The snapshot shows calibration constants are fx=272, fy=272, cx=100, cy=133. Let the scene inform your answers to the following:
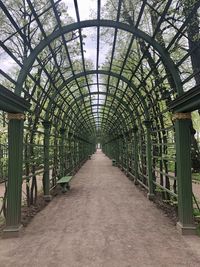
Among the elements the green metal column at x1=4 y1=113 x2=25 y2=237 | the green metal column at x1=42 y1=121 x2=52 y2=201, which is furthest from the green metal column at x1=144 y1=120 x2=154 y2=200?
the green metal column at x1=4 y1=113 x2=25 y2=237

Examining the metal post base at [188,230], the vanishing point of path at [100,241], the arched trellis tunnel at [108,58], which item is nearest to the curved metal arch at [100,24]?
the arched trellis tunnel at [108,58]

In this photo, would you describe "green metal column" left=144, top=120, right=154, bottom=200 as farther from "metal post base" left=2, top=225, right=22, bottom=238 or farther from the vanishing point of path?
"metal post base" left=2, top=225, right=22, bottom=238

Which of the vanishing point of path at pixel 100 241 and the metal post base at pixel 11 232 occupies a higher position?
the metal post base at pixel 11 232

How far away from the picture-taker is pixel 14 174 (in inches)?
202

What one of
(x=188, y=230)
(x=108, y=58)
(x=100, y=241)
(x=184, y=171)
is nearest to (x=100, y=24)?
(x=108, y=58)

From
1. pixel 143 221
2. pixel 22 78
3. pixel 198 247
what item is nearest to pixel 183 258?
pixel 198 247

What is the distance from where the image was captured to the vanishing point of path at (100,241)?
376 centimetres

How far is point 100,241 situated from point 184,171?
203 centimetres

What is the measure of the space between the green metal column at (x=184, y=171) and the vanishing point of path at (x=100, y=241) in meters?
0.33

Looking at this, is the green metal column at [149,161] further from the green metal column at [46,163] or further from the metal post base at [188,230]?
the metal post base at [188,230]

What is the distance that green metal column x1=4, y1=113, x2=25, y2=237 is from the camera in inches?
198

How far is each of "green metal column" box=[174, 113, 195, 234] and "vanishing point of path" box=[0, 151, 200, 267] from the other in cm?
33

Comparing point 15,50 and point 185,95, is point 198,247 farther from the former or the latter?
point 15,50

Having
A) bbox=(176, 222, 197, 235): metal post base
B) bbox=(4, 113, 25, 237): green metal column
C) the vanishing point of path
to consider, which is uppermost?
bbox=(4, 113, 25, 237): green metal column
